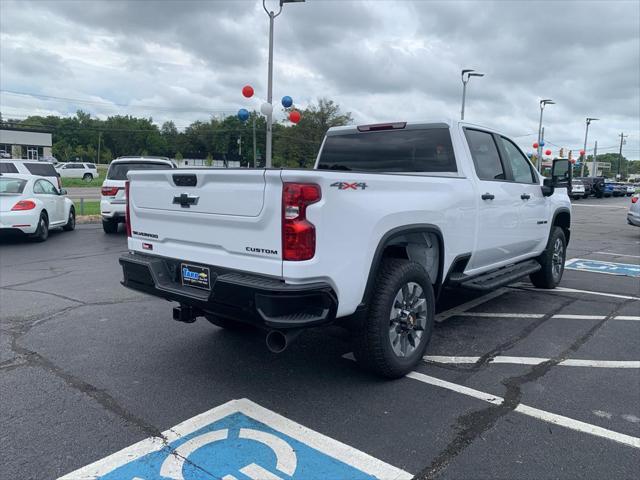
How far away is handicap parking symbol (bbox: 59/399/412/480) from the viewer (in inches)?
107

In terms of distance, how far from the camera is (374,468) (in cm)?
279

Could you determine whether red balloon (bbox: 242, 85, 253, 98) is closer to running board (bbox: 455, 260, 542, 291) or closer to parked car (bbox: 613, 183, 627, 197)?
running board (bbox: 455, 260, 542, 291)

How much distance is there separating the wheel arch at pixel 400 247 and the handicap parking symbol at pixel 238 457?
3.23 feet

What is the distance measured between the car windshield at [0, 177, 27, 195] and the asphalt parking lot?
5.56 m

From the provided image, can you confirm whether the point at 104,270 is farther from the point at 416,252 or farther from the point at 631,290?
the point at 631,290

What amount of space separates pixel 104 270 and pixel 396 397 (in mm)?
6029

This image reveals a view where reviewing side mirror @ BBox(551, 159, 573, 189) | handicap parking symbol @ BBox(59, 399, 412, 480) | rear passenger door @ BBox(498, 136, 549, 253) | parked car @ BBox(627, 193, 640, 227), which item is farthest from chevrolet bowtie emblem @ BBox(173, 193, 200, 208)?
parked car @ BBox(627, 193, 640, 227)

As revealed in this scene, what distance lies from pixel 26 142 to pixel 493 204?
268 feet

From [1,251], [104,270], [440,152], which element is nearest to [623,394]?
[440,152]

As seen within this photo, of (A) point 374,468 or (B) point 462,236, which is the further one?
(B) point 462,236

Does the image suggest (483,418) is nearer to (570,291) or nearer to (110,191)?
(570,291)

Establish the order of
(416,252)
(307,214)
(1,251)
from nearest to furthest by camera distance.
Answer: (307,214)
(416,252)
(1,251)

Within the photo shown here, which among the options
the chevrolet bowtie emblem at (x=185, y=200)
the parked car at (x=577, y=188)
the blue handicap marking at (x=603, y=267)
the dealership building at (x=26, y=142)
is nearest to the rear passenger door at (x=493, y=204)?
the chevrolet bowtie emblem at (x=185, y=200)

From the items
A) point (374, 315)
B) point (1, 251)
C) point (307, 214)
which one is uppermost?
point (307, 214)
